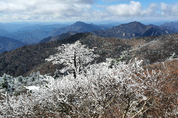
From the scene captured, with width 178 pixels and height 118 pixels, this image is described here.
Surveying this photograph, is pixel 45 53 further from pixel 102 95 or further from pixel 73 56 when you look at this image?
pixel 102 95

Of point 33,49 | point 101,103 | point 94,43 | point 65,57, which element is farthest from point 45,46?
point 101,103

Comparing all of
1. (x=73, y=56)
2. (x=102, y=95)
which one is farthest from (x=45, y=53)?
(x=102, y=95)

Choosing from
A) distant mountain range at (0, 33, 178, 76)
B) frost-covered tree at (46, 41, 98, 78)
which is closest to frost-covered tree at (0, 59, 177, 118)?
frost-covered tree at (46, 41, 98, 78)

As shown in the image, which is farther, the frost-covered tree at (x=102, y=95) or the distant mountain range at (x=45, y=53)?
the distant mountain range at (x=45, y=53)

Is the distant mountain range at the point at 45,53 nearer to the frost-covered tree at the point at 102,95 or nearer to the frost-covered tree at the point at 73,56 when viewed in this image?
the frost-covered tree at the point at 73,56

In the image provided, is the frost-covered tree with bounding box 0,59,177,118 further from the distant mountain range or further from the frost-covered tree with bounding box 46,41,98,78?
the distant mountain range

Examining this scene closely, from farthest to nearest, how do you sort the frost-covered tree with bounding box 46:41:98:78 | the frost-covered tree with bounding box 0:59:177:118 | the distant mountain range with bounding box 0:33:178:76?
the distant mountain range with bounding box 0:33:178:76 < the frost-covered tree with bounding box 46:41:98:78 < the frost-covered tree with bounding box 0:59:177:118

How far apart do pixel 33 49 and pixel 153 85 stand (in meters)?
168

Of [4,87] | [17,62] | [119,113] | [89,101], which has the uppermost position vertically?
[89,101]

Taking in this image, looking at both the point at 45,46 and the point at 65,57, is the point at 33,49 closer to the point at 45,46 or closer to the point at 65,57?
the point at 45,46

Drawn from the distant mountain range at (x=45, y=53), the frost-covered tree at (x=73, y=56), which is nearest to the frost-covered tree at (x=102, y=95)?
the frost-covered tree at (x=73, y=56)

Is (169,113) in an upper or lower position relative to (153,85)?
lower

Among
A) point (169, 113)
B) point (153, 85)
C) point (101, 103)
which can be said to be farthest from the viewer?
point (169, 113)

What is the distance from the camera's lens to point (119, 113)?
24.8 feet
